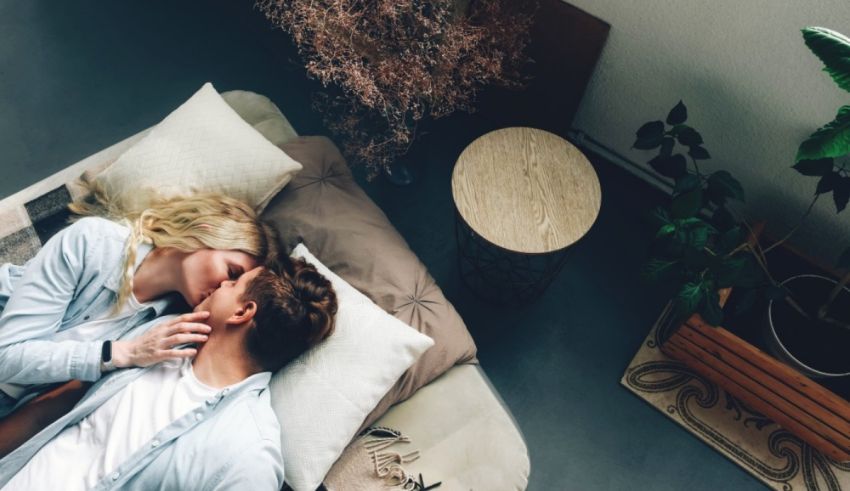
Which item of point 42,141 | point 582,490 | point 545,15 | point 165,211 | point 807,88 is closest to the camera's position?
point 165,211

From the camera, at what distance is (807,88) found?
183cm

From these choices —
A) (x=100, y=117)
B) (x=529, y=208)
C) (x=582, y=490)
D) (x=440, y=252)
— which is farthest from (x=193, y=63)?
(x=582, y=490)

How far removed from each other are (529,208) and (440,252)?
1.83ft

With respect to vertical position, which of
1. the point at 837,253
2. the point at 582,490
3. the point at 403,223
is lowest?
the point at 582,490

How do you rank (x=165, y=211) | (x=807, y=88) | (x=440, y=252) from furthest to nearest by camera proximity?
(x=440, y=252)
(x=807, y=88)
(x=165, y=211)

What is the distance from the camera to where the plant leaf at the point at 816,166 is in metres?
1.71

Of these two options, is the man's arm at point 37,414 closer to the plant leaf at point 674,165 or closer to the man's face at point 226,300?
the man's face at point 226,300

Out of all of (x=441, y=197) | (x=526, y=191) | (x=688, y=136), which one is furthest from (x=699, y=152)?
(x=441, y=197)

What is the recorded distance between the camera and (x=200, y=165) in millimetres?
1810

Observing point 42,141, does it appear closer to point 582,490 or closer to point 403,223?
point 403,223

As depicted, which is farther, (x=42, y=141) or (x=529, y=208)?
(x=42, y=141)

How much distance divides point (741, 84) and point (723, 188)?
1.05 ft

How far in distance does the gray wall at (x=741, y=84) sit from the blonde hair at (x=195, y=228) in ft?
4.15

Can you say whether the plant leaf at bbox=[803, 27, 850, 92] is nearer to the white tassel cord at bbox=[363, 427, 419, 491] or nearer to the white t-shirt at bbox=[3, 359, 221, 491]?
the white tassel cord at bbox=[363, 427, 419, 491]
